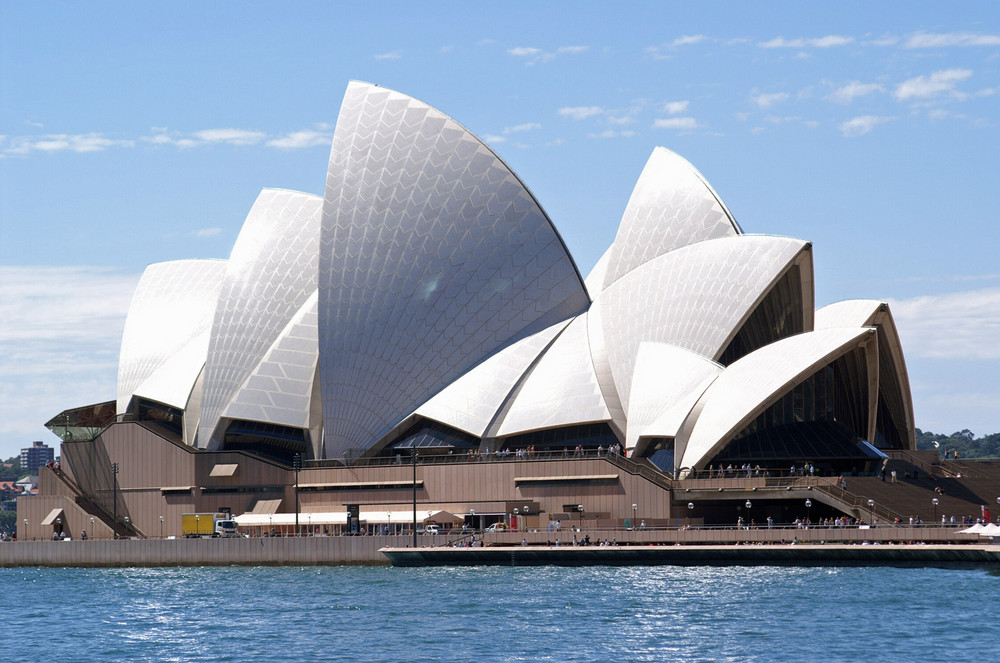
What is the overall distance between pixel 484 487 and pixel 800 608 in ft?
79.8

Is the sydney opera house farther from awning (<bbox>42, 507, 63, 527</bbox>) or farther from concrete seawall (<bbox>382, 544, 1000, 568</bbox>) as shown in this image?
concrete seawall (<bbox>382, 544, 1000, 568</bbox>)

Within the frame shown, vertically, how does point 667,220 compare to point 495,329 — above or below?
above

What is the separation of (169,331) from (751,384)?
30776 millimetres

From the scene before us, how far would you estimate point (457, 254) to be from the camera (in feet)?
204

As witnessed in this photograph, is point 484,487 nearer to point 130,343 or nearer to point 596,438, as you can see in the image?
point 596,438

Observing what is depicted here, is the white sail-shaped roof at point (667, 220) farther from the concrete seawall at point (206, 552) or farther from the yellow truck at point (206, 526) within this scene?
the yellow truck at point (206, 526)

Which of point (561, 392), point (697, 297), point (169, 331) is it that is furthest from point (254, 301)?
point (697, 297)

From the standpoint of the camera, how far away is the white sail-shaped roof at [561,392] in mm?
58219

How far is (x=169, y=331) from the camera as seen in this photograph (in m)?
69.9

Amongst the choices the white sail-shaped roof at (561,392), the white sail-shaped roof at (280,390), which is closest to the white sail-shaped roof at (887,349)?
the white sail-shaped roof at (561,392)

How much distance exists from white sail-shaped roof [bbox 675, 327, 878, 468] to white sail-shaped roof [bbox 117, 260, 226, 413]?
2581cm

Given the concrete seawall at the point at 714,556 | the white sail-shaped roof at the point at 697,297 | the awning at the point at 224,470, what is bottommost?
the concrete seawall at the point at 714,556

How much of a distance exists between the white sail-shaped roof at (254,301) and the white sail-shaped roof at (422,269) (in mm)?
3384

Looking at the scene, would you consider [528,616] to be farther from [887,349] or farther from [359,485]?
[887,349]
